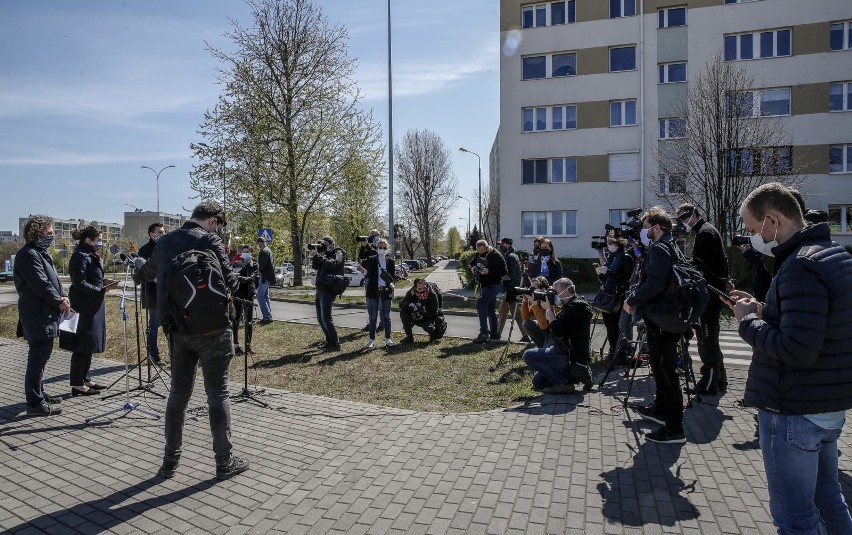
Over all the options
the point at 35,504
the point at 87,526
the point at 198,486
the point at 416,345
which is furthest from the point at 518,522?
the point at 416,345

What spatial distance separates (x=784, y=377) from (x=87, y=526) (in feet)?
13.8

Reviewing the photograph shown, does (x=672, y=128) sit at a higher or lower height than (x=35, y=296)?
higher

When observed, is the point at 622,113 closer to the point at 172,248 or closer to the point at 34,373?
the point at 34,373

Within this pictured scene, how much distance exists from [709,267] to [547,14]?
93.8 feet

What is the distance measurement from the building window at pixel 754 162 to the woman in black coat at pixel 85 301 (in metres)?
24.2

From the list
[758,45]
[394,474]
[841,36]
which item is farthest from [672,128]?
[394,474]

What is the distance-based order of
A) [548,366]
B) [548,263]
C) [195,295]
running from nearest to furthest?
[195,295]
[548,366]
[548,263]

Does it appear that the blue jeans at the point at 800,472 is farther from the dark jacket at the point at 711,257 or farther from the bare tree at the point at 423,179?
the bare tree at the point at 423,179

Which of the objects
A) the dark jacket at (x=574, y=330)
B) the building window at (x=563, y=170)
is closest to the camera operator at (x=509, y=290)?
the dark jacket at (x=574, y=330)

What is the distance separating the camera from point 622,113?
102ft

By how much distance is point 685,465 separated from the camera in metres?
4.91

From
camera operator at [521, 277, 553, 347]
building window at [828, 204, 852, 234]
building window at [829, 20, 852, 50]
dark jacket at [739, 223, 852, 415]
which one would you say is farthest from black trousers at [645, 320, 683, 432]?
building window at [829, 20, 852, 50]

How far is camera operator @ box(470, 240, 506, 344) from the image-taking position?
1111 cm

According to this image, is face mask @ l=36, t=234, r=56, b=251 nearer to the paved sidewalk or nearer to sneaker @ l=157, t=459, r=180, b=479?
the paved sidewalk
